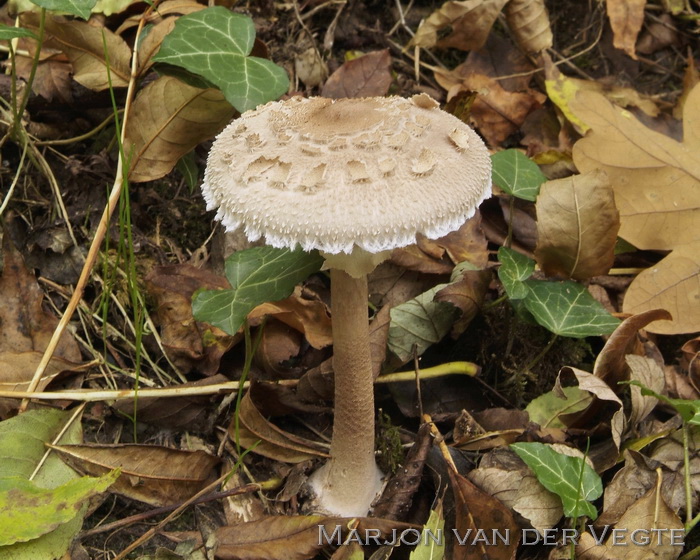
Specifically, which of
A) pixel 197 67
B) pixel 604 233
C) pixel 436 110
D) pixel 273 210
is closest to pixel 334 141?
pixel 273 210

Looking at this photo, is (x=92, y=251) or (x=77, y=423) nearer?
(x=77, y=423)

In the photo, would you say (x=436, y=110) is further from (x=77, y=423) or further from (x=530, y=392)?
(x=77, y=423)

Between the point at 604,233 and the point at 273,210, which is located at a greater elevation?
the point at 273,210

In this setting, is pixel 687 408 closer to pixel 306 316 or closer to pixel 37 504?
pixel 306 316

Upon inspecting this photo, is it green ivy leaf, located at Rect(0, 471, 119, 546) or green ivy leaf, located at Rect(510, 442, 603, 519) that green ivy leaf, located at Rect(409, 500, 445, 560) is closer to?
green ivy leaf, located at Rect(510, 442, 603, 519)

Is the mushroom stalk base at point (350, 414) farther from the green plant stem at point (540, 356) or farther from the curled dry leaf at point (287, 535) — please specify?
the green plant stem at point (540, 356)

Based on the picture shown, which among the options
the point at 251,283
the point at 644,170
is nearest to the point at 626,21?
the point at 644,170

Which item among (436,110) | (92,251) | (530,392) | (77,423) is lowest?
(530,392)
